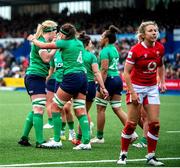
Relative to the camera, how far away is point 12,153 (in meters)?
11.5

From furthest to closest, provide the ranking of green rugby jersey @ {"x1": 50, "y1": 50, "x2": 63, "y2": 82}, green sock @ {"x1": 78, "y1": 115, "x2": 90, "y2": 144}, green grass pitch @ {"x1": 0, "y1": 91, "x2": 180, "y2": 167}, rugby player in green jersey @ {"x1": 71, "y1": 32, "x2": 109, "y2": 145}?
green rugby jersey @ {"x1": 50, "y1": 50, "x2": 63, "y2": 82} < rugby player in green jersey @ {"x1": 71, "y1": 32, "x2": 109, "y2": 145} < green sock @ {"x1": 78, "y1": 115, "x2": 90, "y2": 144} < green grass pitch @ {"x1": 0, "y1": 91, "x2": 180, "y2": 167}

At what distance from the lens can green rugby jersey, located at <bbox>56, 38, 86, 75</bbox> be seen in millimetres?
11898

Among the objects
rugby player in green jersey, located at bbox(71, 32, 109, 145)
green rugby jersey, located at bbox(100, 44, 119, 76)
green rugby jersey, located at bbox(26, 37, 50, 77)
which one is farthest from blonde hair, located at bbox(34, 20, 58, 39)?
green rugby jersey, located at bbox(100, 44, 119, 76)

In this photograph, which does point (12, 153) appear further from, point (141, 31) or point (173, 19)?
point (173, 19)

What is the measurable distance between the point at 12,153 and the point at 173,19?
33.0 metres

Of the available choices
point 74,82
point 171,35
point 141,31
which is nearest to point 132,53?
point 141,31

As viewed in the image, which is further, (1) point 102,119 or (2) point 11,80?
(2) point 11,80

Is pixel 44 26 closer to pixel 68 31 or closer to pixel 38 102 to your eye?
pixel 68 31

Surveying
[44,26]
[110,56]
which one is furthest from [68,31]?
[110,56]

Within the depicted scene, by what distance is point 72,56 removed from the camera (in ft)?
39.2

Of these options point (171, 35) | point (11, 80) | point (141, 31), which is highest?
point (141, 31)

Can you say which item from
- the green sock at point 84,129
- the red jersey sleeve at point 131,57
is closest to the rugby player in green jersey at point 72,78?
the green sock at point 84,129

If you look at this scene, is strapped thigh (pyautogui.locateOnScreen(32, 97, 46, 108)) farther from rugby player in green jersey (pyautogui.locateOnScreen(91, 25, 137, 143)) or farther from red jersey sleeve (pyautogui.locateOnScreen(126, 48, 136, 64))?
red jersey sleeve (pyautogui.locateOnScreen(126, 48, 136, 64))

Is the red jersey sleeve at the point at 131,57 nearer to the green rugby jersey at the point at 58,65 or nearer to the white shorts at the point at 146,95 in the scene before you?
the white shorts at the point at 146,95
